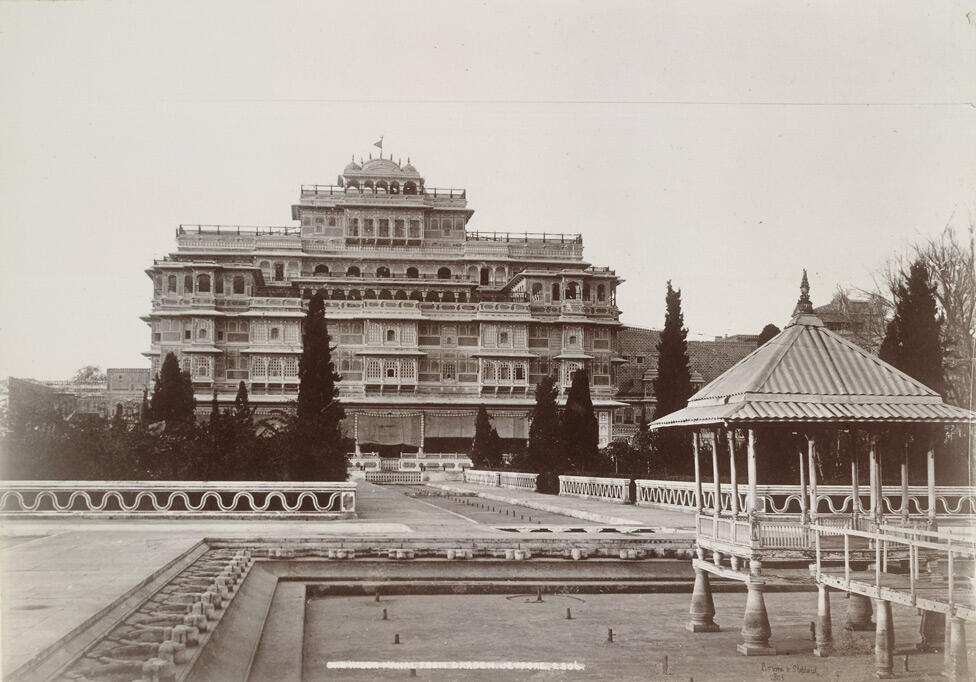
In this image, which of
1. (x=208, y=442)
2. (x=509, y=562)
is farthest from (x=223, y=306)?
(x=509, y=562)

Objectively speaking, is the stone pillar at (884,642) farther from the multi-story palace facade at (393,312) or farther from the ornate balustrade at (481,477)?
the multi-story palace facade at (393,312)

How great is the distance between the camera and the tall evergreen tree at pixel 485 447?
57344 millimetres

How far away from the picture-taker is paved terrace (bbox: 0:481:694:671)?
10.6m

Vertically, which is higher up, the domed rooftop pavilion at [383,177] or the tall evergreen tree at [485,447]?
the domed rooftop pavilion at [383,177]

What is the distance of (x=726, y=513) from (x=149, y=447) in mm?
17094

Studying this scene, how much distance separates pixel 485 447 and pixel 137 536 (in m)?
42.3

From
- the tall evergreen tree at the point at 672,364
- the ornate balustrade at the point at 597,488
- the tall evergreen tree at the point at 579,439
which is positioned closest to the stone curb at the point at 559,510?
the ornate balustrade at the point at 597,488

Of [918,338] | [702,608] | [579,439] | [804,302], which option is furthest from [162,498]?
[918,338]

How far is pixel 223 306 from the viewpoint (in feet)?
247

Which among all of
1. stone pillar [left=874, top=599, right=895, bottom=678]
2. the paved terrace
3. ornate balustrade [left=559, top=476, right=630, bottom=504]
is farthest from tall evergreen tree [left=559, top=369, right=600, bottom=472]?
stone pillar [left=874, top=599, right=895, bottom=678]

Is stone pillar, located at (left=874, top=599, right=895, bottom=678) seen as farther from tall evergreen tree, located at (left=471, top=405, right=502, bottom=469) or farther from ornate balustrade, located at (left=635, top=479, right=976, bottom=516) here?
tall evergreen tree, located at (left=471, top=405, right=502, bottom=469)

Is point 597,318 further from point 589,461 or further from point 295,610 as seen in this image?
point 295,610

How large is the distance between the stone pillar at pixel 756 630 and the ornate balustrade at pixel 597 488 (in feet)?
62.2

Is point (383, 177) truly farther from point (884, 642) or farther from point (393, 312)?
point (884, 642)
